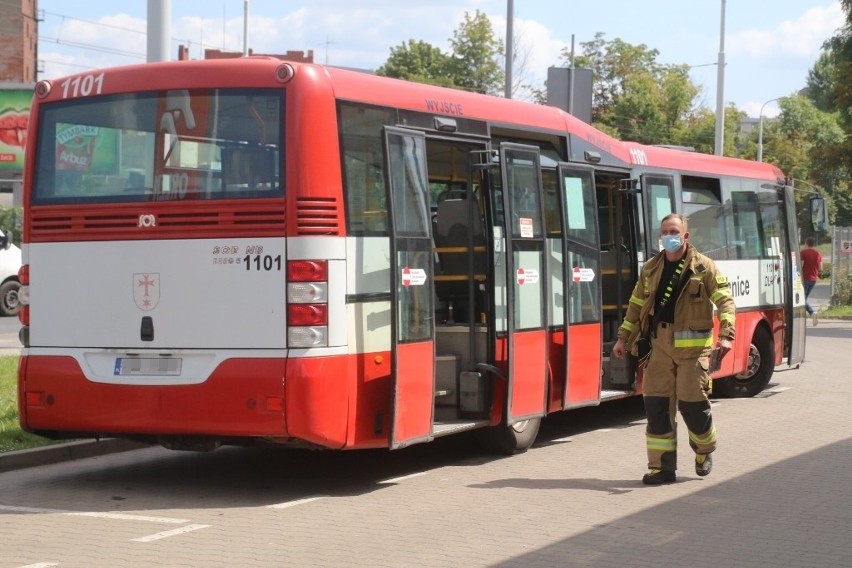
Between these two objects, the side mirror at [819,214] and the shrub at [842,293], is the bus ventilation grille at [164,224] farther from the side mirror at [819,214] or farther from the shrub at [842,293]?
the shrub at [842,293]

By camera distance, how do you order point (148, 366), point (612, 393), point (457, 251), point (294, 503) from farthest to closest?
point (612, 393), point (457, 251), point (148, 366), point (294, 503)

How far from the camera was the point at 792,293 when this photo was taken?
57.2 feet

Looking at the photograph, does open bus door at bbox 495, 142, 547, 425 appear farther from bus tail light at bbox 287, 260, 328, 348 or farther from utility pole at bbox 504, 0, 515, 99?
utility pole at bbox 504, 0, 515, 99

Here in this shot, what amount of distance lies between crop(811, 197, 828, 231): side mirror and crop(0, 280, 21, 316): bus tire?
16567 millimetres

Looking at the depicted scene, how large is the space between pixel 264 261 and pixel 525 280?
2.86 m

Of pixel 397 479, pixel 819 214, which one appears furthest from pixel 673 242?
pixel 819 214

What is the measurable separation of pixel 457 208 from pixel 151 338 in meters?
2.81

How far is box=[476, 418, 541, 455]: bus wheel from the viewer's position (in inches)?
456

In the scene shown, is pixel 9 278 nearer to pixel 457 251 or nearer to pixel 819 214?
pixel 819 214

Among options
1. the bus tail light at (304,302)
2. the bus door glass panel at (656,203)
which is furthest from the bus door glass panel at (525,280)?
the bus door glass panel at (656,203)

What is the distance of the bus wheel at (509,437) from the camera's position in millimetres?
11594

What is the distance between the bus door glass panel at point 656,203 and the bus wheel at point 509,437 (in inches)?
120

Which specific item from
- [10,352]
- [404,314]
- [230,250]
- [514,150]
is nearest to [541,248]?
[514,150]

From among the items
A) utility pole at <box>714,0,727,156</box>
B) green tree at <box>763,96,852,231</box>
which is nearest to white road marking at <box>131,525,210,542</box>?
utility pole at <box>714,0,727,156</box>
